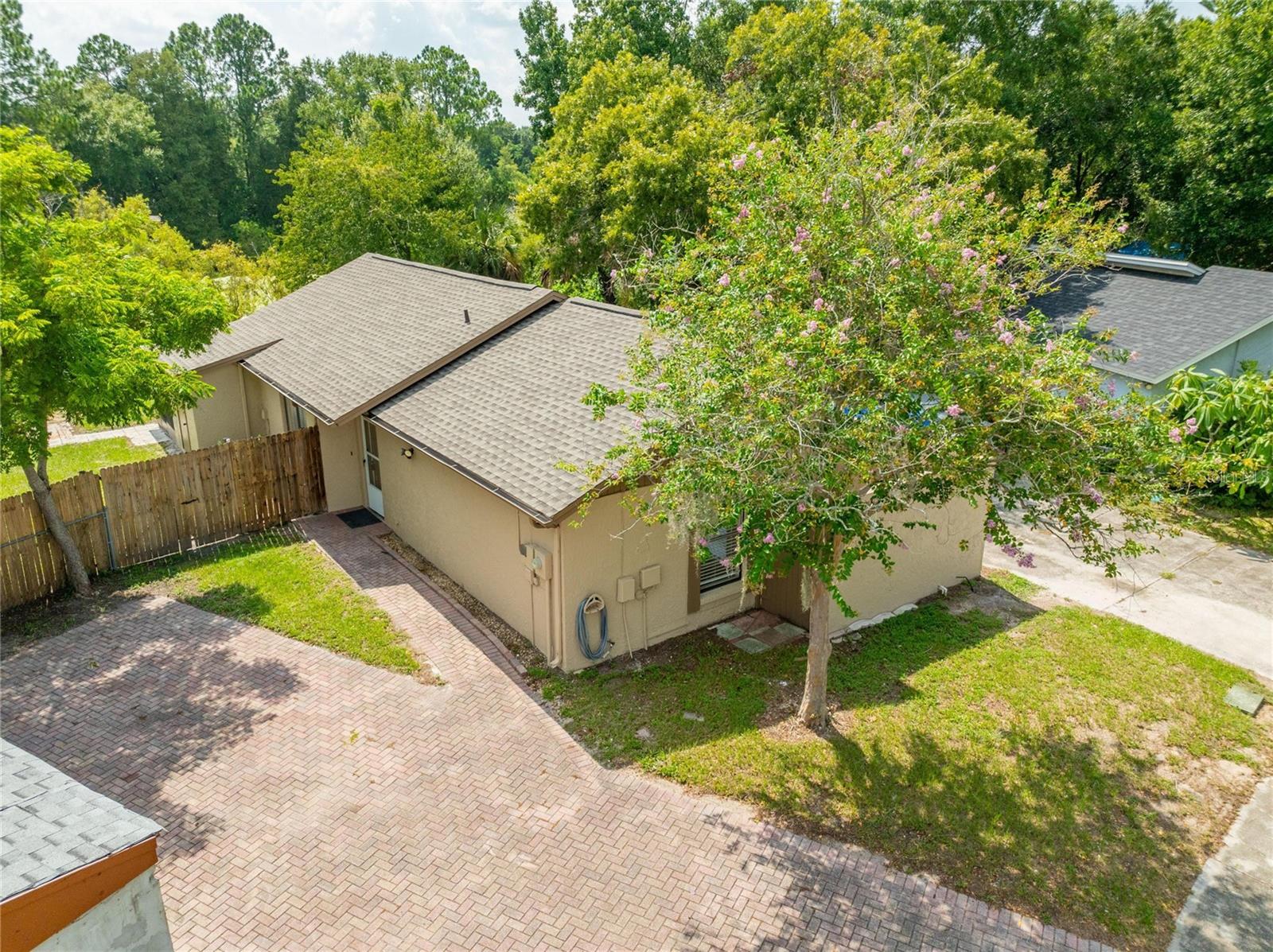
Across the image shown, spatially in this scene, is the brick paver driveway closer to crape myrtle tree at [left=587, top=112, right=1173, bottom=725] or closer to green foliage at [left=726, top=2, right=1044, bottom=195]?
crape myrtle tree at [left=587, top=112, right=1173, bottom=725]

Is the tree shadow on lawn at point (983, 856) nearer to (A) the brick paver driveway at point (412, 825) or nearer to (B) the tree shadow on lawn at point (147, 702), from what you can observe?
(A) the brick paver driveway at point (412, 825)

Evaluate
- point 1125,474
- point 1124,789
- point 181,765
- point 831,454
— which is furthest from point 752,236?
point 181,765

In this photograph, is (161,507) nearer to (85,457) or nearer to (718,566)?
(85,457)

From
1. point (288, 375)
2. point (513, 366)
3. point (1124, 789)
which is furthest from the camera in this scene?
A: point (288, 375)

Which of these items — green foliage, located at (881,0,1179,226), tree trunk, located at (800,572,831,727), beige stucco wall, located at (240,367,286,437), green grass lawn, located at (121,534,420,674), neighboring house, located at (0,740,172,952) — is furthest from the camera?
green foliage, located at (881,0,1179,226)

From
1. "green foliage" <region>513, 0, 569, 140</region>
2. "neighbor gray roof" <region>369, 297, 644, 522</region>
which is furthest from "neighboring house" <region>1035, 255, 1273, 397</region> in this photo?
"green foliage" <region>513, 0, 569, 140</region>

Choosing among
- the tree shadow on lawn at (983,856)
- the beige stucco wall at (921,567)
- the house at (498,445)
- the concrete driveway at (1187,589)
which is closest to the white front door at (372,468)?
the house at (498,445)

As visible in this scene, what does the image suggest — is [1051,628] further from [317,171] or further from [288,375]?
[317,171]
